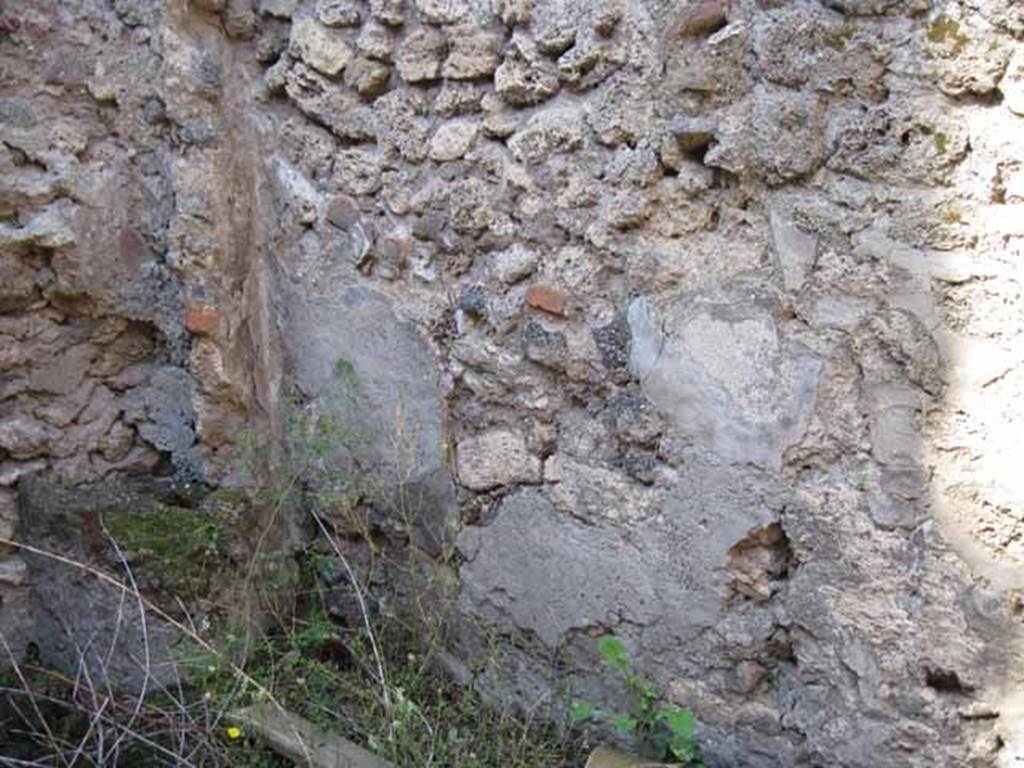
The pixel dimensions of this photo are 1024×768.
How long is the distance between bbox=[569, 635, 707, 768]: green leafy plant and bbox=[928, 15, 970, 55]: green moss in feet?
4.69

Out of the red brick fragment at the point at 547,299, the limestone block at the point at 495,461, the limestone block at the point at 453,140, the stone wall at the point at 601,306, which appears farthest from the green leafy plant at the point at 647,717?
the limestone block at the point at 453,140

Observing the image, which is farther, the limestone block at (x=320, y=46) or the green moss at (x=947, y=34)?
the limestone block at (x=320, y=46)

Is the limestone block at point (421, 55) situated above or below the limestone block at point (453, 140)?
above

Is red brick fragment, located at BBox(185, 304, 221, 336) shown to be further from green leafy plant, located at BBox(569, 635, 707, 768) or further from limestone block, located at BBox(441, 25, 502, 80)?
green leafy plant, located at BBox(569, 635, 707, 768)

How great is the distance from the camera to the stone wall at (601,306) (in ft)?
6.86

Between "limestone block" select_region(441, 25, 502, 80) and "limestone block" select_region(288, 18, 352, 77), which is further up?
"limestone block" select_region(441, 25, 502, 80)

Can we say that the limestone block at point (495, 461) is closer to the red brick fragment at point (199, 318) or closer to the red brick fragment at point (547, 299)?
the red brick fragment at point (547, 299)

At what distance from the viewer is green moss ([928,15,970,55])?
1.99 metres

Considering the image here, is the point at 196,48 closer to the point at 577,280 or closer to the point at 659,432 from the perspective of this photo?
the point at 577,280

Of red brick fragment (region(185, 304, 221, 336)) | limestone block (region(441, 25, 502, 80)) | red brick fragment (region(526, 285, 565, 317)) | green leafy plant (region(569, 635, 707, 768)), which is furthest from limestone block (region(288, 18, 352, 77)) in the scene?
green leafy plant (region(569, 635, 707, 768))

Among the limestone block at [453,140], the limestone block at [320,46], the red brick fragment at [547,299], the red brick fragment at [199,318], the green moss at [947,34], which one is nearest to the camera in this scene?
the green moss at [947,34]

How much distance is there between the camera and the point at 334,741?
2732 millimetres

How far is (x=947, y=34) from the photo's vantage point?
201 cm

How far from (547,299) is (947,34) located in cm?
103
